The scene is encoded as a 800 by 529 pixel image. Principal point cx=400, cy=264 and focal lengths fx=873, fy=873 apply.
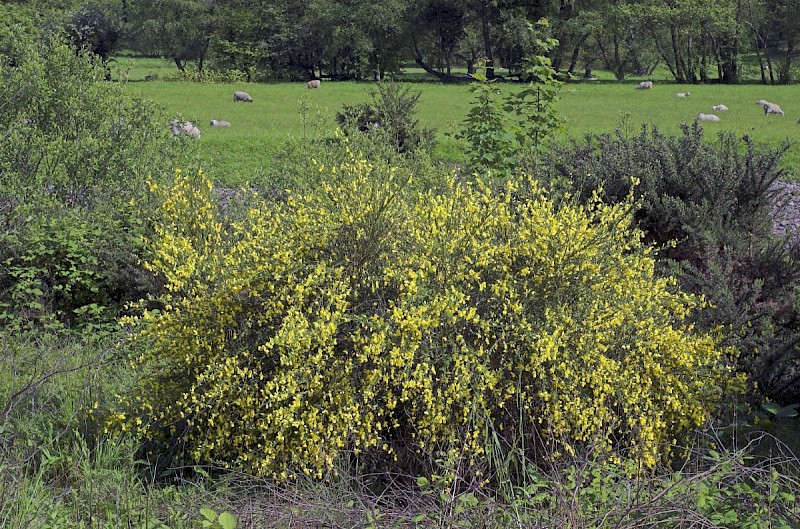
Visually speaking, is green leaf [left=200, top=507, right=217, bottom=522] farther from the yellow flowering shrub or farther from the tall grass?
the tall grass

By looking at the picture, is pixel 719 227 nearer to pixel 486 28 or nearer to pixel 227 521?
pixel 227 521

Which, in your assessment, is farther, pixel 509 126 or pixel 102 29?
pixel 102 29

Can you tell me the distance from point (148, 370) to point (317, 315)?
58.0 inches

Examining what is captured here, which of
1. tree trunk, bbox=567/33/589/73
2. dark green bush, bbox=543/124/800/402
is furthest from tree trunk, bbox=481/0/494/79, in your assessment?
dark green bush, bbox=543/124/800/402

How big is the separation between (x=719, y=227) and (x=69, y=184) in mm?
5633

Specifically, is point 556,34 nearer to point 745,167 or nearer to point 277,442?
point 745,167

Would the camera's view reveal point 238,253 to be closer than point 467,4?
Yes

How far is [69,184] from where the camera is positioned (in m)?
8.02

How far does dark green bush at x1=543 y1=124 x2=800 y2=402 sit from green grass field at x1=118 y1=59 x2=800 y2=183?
8.77 ft

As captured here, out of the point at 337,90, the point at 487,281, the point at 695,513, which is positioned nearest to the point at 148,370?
the point at 487,281

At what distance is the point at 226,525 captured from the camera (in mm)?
3008

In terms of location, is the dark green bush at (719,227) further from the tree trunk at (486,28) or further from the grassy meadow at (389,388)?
the tree trunk at (486,28)

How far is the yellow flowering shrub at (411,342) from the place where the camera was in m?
3.85

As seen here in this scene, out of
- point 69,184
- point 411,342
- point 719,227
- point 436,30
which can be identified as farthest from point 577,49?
point 411,342
